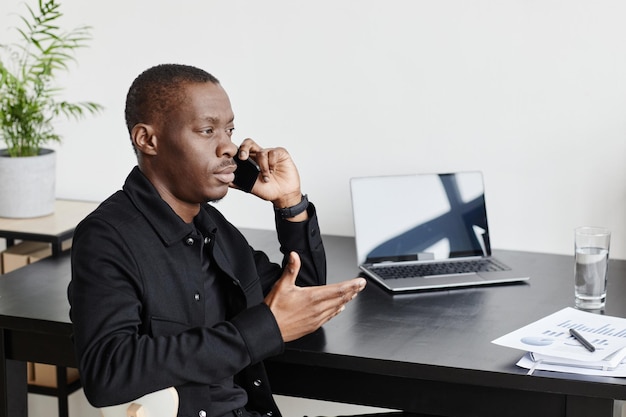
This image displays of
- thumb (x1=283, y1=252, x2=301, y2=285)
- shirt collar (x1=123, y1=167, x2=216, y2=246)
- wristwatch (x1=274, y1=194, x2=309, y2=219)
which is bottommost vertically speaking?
thumb (x1=283, y1=252, x2=301, y2=285)

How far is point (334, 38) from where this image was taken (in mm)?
2344

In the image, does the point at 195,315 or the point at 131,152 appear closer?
the point at 195,315

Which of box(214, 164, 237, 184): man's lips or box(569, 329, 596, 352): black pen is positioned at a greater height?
box(214, 164, 237, 184): man's lips

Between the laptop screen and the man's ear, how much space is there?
0.72m

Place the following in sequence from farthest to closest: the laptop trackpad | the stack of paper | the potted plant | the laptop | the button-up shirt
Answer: the potted plant
the laptop
the laptop trackpad
the stack of paper
the button-up shirt

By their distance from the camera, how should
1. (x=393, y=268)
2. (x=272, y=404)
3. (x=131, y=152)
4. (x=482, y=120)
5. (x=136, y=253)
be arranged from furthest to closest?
(x=131, y=152), (x=482, y=120), (x=393, y=268), (x=272, y=404), (x=136, y=253)

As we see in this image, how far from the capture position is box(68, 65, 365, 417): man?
1.38 meters

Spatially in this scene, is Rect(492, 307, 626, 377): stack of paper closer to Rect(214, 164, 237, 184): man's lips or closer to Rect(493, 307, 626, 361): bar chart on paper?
Rect(493, 307, 626, 361): bar chart on paper

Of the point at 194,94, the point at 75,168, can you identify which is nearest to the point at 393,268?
the point at 194,94

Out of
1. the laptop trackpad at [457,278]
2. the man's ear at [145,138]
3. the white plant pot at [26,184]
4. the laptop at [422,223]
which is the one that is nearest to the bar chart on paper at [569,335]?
the laptop trackpad at [457,278]

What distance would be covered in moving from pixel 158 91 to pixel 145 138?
0.08 m

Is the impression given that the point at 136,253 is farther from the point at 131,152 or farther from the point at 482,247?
the point at 131,152

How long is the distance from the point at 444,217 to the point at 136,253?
35.8 inches

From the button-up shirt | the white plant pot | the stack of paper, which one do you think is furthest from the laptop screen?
the white plant pot
